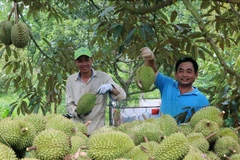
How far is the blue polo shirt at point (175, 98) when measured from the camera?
204 centimetres

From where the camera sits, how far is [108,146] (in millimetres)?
893

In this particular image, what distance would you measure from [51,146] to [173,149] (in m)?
0.29

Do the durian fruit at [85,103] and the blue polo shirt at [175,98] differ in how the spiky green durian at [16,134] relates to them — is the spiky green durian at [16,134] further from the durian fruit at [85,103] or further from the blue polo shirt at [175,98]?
the blue polo shirt at [175,98]

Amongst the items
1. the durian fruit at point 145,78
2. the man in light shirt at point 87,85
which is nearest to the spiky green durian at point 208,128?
the durian fruit at point 145,78

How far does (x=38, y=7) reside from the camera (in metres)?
2.84

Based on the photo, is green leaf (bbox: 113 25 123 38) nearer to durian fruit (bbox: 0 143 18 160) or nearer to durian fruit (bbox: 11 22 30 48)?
durian fruit (bbox: 11 22 30 48)

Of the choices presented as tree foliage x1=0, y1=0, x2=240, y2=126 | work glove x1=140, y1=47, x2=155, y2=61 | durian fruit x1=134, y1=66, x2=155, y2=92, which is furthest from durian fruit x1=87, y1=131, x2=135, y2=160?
work glove x1=140, y1=47, x2=155, y2=61

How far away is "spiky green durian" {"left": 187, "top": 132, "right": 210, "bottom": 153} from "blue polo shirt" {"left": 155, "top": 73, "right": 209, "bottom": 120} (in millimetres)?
914

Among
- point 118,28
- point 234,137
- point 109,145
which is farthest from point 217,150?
point 118,28

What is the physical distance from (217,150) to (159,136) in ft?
0.60

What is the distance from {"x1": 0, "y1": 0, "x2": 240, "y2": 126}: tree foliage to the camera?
1835mm

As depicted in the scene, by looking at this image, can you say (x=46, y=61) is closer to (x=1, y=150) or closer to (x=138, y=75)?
(x=138, y=75)

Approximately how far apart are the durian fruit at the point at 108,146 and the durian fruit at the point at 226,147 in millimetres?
293

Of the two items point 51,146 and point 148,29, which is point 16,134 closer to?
point 51,146
